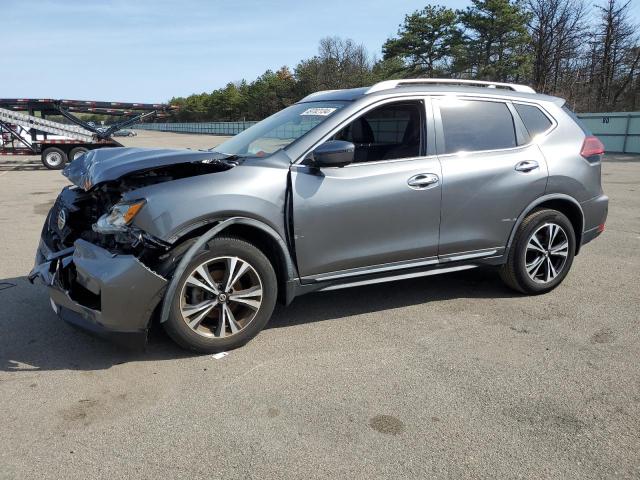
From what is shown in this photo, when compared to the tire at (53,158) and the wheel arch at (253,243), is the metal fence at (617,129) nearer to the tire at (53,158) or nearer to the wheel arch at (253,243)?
the tire at (53,158)

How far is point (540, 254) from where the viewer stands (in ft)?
15.4

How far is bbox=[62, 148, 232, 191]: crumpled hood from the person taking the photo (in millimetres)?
3389

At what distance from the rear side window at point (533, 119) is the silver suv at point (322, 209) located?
0.02 meters

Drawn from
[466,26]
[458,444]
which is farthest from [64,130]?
[466,26]

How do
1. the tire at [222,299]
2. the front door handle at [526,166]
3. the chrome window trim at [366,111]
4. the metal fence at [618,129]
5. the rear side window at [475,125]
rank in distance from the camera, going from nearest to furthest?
the tire at [222,299] < the chrome window trim at [366,111] < the rear side window at [475,125] < the front door handle at [526,166] < the metal fence at [618,129]

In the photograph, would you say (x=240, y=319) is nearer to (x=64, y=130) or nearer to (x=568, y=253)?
(x=568, y=253)

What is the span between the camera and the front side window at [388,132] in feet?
13.6

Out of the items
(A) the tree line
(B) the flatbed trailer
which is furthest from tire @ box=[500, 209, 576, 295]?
(A) the tree line

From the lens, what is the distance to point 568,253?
15.8 feet

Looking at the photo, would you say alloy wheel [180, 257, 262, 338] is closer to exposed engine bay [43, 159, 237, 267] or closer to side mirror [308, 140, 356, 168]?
exposed engine bay [43, 159, 237, 267]

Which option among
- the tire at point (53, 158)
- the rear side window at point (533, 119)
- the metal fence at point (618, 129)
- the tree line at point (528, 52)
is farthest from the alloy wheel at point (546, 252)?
the tree line at point (528, 52)

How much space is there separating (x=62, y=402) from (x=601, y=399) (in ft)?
10.1

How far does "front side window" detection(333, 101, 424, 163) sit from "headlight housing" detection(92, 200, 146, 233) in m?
1.62

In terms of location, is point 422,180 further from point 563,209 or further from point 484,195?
point 563,209
